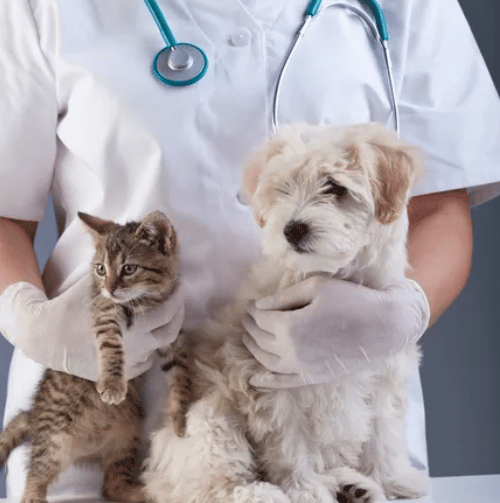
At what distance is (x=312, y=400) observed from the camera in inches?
34.3

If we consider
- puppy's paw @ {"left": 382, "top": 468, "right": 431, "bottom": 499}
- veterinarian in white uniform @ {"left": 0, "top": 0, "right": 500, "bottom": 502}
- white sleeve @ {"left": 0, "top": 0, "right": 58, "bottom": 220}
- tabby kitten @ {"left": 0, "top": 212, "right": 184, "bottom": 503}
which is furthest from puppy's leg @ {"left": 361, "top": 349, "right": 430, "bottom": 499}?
white sleeve @ {"left": 0, "top": 0, "right": 58, "bottom": 220}

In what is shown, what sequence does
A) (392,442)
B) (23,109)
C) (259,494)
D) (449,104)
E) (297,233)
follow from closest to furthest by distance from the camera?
(297,233) < (259,494) < (392,442) < (23,109) < (449,104)

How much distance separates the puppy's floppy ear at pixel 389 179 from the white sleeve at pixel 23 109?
1.74 ft

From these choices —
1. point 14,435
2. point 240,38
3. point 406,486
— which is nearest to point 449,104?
point 240,38

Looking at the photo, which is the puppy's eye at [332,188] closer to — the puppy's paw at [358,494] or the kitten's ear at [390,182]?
the kitten's ear at [390,182]

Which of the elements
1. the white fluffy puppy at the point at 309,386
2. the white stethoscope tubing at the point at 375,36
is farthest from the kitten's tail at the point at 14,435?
the white stethoscope tubing at the point at 375,36

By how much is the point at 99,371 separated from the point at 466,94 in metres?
0.76

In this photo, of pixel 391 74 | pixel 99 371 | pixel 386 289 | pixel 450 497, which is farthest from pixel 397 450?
pixel 391 74

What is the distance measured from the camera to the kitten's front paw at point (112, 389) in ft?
2.55

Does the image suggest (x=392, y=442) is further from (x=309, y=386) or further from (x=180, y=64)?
(x=180, y=64)

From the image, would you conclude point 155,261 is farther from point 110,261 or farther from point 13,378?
point 13,378

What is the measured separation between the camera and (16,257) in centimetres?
108

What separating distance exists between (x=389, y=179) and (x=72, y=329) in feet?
1.45

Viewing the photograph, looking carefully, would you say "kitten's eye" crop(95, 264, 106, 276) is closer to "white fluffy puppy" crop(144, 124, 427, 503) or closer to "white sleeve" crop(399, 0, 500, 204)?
"white fluffy puppy" crop(144, 124, 427, 503)
